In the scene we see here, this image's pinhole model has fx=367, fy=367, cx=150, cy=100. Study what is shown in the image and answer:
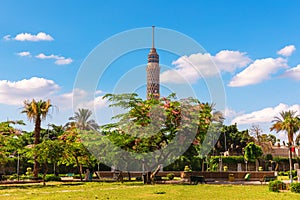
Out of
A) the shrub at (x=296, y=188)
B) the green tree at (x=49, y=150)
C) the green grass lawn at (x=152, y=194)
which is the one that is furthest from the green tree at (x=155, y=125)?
the shrub at (x=296, y=188)

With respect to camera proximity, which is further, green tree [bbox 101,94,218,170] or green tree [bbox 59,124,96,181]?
green tree [bbox 59,124,96,181]

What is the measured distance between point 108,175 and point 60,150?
11.7 meters

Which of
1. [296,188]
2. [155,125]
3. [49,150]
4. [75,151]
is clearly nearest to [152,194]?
[296,188]

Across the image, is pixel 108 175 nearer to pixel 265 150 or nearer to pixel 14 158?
pixel 14 158

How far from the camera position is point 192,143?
2595cm

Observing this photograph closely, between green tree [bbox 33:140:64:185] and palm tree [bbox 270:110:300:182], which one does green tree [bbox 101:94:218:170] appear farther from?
palm tree [bbox 270:110:300:182]

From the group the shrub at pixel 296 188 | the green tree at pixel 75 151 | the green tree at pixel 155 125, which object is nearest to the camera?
the shrub at pixel 296 188

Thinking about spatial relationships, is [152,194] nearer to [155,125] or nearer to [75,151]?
[155,125]

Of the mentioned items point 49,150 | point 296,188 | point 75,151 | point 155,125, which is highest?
point 155,125

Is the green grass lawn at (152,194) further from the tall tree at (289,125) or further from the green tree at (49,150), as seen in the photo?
the tall tree at (289,125)

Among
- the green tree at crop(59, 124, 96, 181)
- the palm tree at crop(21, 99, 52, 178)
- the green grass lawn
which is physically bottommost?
the green grass lawn

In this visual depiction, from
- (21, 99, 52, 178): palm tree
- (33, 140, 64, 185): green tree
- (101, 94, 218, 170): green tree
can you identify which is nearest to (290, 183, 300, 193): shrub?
(101, 94, 218, 170): green tree

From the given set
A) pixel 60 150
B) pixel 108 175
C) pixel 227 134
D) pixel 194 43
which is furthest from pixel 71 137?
pixel 227 134

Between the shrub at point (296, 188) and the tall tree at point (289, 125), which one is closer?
the shrub at point (296, 188)
